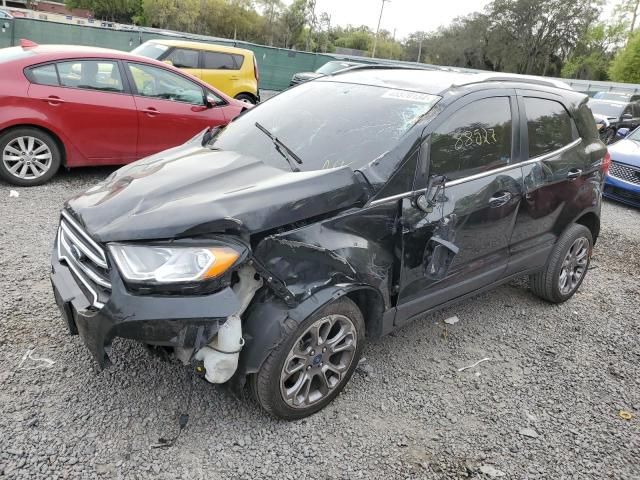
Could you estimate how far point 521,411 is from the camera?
3.03m

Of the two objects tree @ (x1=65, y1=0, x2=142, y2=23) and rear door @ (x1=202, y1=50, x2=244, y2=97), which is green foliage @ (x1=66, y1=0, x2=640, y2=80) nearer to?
tree @ (x1=65, y1=0, x2=142, y2=23)

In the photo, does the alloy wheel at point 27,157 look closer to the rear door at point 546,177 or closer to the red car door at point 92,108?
the red car door at point 92,108

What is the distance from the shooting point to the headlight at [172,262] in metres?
2.18

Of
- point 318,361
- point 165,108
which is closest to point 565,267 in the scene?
point 318,361

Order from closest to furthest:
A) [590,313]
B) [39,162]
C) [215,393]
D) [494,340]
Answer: [215,393], [494,340], [590,313], [39,162]

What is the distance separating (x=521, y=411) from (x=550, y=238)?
1.50m

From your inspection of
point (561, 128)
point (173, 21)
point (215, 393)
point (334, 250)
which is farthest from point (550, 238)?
point (173, 21)

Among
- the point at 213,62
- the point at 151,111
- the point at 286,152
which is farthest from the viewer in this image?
the point at 213,62

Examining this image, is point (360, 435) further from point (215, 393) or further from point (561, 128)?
point (561, 128)

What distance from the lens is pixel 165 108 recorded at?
21.0 ft

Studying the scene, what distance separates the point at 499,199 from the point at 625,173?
20.8 feet

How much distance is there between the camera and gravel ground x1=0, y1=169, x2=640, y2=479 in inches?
96.1

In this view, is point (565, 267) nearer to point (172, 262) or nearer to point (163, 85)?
point (172, 262)

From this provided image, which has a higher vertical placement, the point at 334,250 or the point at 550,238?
the point at 334,250
